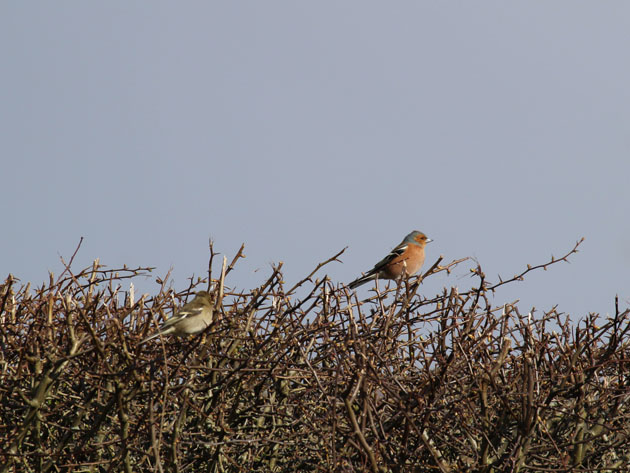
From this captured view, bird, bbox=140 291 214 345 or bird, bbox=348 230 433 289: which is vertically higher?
bird, bbox=348 230 433 289

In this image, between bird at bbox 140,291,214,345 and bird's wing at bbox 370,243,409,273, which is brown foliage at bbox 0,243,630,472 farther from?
bird's wing at bbox 370,243,409,273

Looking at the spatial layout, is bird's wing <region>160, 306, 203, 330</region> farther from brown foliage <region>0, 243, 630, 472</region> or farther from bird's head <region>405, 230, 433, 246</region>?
bird's head <region>405, 230, 433, 246</region>

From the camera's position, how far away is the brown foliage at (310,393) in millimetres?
4555

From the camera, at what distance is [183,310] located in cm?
536

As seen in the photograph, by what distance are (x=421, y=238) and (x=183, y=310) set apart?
678cm

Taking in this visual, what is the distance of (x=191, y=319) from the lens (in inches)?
204

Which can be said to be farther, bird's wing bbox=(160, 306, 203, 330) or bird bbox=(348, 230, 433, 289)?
bird bbox=(348, 230, 433, 289)

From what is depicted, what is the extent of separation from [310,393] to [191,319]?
3.05 feet

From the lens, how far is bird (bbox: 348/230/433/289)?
10730 mm

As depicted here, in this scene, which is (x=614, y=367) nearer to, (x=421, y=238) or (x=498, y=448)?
(x=498, y=448)

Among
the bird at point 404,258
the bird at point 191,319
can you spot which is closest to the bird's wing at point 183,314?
the bird at point 191,319

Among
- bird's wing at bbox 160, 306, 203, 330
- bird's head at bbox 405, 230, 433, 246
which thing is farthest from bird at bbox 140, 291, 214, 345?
bird's head at bbox 405, 230, 433, 246

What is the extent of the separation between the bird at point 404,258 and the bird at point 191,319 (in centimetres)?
504

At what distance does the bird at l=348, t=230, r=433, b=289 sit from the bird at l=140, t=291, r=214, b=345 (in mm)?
5040
